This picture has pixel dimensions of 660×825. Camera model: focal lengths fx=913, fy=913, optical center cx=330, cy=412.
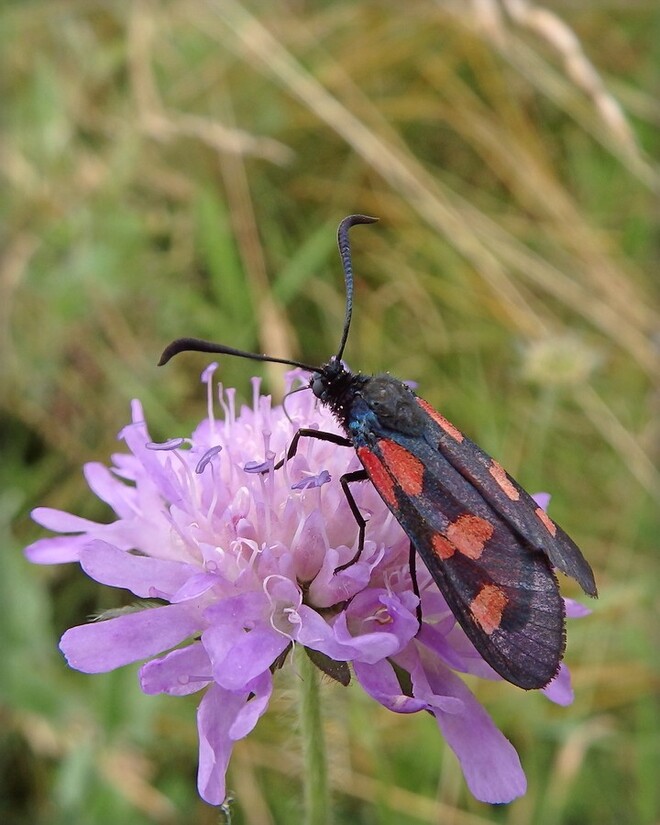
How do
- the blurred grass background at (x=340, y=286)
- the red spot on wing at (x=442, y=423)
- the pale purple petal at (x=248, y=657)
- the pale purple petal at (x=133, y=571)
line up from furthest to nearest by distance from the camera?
1. the blurred grass background at (x=340, y=286)
2. the red spot on wing at (x=442, y=423)
3. the pale purple petal at (x=133, y=571)
4. the pale purple petal at (x=248, y=657)

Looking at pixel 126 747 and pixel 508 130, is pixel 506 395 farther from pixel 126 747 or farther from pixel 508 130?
pixel 126 747

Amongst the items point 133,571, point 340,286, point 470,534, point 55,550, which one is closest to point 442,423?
point 470,534

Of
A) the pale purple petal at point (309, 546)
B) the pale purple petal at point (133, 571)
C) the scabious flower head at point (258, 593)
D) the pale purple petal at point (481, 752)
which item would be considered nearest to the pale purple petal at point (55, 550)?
the scabious flower head at point (258, 593)

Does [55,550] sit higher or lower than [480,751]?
higher

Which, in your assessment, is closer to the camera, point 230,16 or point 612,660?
point 612,660

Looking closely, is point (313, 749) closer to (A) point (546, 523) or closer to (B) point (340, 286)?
(A) point (546, 523)

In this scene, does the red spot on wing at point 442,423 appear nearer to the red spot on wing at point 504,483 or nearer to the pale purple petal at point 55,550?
the red spot on wing at point 504,483

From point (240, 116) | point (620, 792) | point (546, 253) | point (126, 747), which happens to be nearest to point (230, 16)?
point (240, 116)
